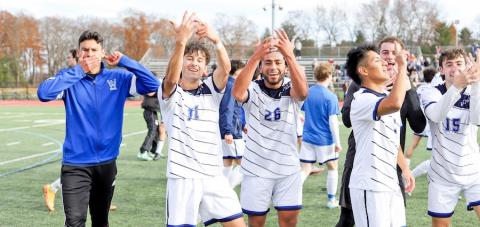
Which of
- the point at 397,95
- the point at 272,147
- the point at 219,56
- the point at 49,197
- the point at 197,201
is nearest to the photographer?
the point at 397,95

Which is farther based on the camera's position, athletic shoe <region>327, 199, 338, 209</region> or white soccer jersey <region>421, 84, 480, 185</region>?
athletic shoe <region>327, 199, 338, 209</region>

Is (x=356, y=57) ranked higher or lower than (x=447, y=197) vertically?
higher

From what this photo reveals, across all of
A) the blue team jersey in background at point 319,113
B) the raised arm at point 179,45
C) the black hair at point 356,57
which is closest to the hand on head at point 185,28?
the raised arm at point 179,45

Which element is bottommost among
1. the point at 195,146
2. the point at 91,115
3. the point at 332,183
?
the point at 332,183

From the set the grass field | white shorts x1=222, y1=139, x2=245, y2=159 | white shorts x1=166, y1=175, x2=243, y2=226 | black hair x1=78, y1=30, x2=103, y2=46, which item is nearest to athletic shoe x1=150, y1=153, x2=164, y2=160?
the grass field

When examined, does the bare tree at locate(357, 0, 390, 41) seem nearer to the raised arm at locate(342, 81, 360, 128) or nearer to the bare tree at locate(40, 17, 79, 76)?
the bare tree at locate(40, 17, 79, 76)

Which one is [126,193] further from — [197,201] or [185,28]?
[185,28]

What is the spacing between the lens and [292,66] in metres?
4.35

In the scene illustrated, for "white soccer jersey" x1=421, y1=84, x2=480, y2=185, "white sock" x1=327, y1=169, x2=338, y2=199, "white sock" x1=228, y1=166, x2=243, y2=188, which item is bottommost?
"white sock" x1=228, y1=166, x2=243, y2=188

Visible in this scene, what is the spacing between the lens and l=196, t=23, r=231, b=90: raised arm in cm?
408

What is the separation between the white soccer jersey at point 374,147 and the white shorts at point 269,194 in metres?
0.82

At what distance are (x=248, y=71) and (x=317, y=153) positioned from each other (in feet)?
11.6

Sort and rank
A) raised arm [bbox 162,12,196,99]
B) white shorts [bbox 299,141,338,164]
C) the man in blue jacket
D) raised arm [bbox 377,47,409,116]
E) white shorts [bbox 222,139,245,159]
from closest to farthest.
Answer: raised arm [bbox 377,47,409,116] → raised arm [bbox 162,12,196,99] → the man in blue jacket → white shorts [bbox 299,141,338,164] → white shorts [bbox 222,139,245,159]

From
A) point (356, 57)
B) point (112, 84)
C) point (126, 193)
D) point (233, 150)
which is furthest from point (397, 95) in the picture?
point (126, 193)
